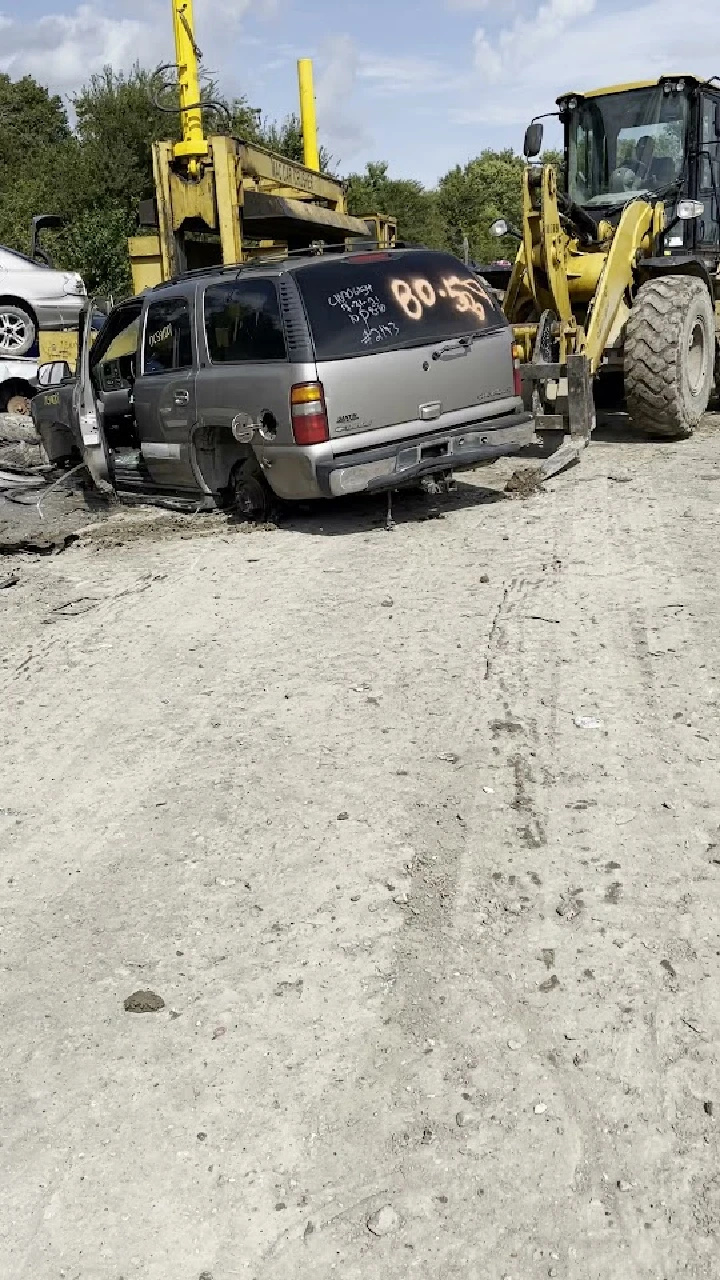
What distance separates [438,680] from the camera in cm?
552

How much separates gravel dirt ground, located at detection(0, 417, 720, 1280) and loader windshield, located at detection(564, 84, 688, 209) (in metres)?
6.75

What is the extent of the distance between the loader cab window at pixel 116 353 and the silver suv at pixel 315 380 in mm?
121

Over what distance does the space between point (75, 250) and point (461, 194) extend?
35676mm

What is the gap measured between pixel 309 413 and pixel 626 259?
469cm

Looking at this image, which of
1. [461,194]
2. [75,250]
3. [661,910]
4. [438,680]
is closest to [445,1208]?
[661,910]

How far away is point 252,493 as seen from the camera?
8.82 metres

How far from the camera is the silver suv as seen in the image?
25.8 feet

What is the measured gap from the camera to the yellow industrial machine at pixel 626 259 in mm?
10234

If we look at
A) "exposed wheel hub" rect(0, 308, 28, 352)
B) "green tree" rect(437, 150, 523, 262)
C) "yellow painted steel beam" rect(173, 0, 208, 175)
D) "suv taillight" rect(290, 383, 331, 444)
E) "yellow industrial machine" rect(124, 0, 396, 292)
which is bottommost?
"suv taillight" rect(290, 383, 331, 444)

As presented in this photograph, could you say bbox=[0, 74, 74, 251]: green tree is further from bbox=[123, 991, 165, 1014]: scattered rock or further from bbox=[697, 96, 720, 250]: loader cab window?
bbox=[123, 991, 165, 1014]: scattered rock

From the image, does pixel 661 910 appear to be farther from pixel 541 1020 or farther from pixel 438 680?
pixel 438 680

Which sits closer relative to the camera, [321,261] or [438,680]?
[438,680]

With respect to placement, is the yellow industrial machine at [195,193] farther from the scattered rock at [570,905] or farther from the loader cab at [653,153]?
the scattered rock at [570,905]

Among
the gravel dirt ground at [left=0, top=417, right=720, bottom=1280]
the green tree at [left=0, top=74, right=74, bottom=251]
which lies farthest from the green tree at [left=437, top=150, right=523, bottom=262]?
the gravel dirt ground at [left=0, top=417, right=720, bottom=1280]
